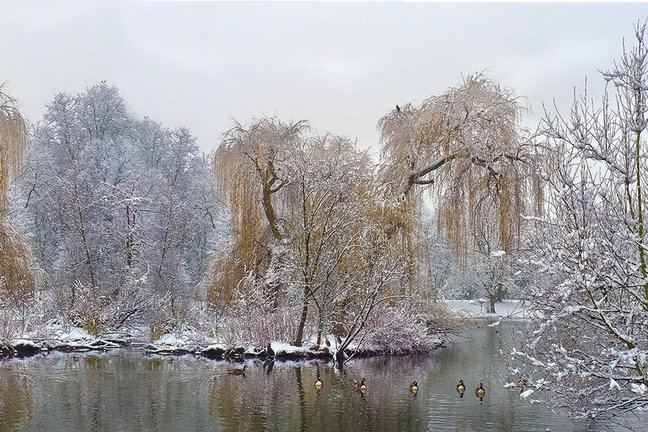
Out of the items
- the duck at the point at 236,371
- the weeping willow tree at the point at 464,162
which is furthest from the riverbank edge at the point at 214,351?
the weeping willow tree at the point at 464,162

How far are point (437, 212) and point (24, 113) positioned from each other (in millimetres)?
12347

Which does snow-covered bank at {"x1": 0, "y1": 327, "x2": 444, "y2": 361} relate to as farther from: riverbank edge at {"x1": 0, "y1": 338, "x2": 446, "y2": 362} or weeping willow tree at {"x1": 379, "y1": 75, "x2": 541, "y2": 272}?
weeping willow tree at {"x1": 379, "y1": 75, "x2": 541, "y2": 272}

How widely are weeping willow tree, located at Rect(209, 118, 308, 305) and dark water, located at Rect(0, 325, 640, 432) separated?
4.37 meters

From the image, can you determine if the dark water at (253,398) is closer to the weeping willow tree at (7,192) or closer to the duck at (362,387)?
the duck at (362,387)

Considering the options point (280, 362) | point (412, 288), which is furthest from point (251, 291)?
point (412, 288)

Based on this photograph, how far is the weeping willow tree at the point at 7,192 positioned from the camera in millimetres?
20000

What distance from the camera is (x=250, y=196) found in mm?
23266

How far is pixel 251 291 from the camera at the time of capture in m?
21.8

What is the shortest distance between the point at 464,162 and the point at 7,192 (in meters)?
12.7

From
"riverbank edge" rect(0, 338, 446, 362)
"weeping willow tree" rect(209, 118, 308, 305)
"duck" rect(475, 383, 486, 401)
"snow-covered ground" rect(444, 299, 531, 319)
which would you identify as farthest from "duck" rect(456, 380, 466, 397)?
"weeping willow tree" rect(209, 118, 308, 305)

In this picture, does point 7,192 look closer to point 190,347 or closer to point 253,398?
point 190,347

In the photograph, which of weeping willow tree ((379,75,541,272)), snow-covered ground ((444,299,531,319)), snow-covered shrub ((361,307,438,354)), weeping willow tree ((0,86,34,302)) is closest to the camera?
snow-covered ground ((444,299,531,319))

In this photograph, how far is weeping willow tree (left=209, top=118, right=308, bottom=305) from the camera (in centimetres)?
2322

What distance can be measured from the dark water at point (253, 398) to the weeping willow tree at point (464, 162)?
12.4 feet
